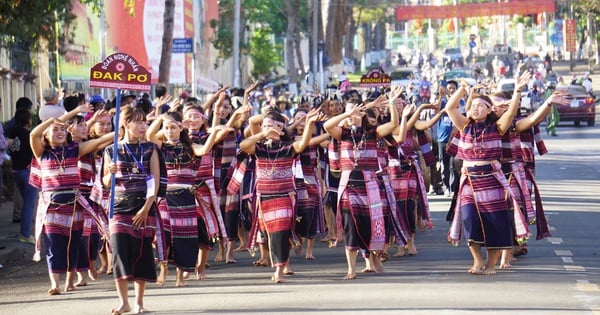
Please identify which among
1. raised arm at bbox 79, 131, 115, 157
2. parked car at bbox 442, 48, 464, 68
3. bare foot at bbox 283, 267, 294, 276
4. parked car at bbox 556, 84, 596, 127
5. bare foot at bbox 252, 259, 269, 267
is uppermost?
parked car at bbox 442, 48, 464, 68

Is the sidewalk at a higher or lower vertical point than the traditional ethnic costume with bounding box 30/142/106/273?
lower

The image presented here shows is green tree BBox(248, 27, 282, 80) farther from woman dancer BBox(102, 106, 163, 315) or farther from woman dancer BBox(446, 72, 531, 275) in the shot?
woman dancer BBox(102, 106, 163, 315)

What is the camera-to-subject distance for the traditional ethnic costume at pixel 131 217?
1084 cm

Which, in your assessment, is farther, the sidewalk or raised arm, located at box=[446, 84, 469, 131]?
the sidewalk

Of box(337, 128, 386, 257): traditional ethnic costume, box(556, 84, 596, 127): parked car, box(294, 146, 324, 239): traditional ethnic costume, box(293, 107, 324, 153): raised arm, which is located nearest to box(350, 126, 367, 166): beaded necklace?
box(337, 128, 386, 257): traditional ethnic costume

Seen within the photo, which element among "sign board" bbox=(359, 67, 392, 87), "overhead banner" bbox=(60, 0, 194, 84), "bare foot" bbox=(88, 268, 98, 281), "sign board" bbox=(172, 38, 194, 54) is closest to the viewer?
"bare foot" bbox=(88, 268, 98, 281)

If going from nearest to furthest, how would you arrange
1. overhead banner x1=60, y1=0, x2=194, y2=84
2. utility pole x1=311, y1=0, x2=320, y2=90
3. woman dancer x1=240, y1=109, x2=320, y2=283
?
woman dancer x1=240, y1=109, x2=320, y2=283, overhead banner x1=60, y1=0, x2=194, y2=84, utility pole x1=311, y1=0, x2=320, y2=90

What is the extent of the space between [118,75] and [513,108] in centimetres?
378

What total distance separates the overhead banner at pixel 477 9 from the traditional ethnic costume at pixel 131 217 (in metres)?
74.7

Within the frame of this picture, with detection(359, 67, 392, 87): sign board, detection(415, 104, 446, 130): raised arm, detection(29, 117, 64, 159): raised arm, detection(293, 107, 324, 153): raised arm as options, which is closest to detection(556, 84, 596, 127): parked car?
detection(359, 67, 392, 87): sign board

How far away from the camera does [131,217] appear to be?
10.9 metres

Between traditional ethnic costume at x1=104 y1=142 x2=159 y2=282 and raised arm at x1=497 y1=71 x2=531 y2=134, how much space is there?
367 centimetres

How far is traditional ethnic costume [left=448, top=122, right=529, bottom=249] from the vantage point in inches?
509

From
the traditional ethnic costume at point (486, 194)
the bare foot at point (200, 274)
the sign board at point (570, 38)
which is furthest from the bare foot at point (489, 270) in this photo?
the sign board at point (570, 38)
